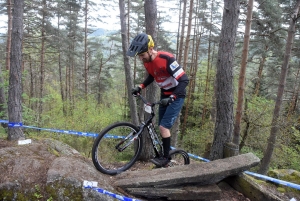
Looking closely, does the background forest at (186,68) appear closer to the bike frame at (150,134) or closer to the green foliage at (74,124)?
the green foliage at (74,124)

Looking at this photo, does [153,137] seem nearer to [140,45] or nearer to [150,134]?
[150,134]

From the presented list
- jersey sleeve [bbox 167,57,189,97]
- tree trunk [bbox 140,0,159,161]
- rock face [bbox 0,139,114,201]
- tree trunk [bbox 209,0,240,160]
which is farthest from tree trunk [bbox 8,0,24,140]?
tree trunk [bbox 209,0,240,160]

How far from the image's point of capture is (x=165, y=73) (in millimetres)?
3902

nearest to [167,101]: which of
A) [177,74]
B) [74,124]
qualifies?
[177,74]

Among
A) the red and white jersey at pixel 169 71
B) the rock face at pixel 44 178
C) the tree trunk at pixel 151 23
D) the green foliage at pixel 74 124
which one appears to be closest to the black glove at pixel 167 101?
the red and white jersey at pixel 169 71

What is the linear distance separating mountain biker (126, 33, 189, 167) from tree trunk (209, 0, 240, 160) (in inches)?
45.4

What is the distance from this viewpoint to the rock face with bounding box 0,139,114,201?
115 inches

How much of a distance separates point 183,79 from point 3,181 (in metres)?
2.86

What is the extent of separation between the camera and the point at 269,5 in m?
10.7

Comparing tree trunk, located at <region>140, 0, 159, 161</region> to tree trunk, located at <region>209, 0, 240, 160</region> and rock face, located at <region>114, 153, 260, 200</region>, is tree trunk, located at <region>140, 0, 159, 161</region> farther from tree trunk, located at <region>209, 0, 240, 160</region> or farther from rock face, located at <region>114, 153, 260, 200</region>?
rock face, located at <region>114, 153, 260, 200</region>

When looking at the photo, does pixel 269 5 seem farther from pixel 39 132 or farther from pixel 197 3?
pixel 39 132

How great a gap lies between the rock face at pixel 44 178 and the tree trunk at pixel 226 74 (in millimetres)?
2576

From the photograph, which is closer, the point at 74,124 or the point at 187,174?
the point at 187,174

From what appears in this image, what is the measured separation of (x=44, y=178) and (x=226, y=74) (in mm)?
3631
